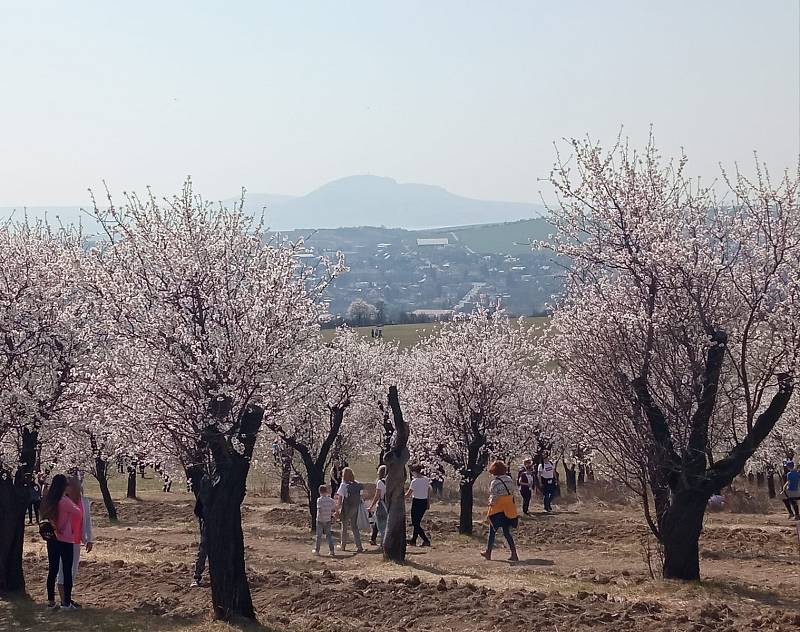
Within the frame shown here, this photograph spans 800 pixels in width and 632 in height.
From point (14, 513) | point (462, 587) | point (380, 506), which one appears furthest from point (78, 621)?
point (380, 506)

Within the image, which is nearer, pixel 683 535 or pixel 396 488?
pixel 683 535

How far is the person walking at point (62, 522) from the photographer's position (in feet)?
42.7

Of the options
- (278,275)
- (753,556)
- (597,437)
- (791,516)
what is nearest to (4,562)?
(278,275)

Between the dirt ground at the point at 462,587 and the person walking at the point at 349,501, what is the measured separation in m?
0.55

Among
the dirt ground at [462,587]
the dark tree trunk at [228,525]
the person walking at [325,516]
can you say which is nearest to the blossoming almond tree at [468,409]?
the dirt ground at [462,587]

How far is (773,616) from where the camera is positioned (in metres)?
11.3

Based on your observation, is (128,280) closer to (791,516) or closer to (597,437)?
(597,437)

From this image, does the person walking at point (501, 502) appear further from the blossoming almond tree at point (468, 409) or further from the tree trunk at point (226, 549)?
the tree trunk at point (226, 549)

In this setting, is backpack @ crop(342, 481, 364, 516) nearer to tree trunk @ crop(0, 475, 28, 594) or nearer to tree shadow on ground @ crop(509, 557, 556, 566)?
tree shadow on ground @ crop(509, 557, 556, 566)

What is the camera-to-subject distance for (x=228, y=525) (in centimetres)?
1231

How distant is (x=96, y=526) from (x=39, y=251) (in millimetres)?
14378

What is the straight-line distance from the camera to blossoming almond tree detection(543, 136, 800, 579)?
1326 centimetres

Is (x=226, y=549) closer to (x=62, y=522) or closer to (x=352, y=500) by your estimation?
(x=62, y=522)

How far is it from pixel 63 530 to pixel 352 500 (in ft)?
27.2
